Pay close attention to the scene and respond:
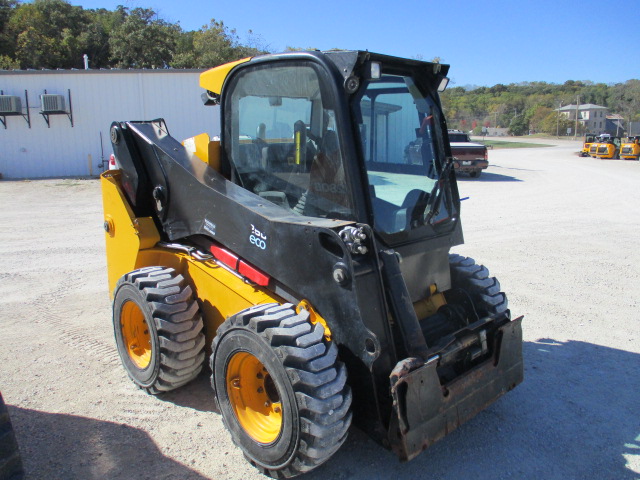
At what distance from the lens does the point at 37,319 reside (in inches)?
213

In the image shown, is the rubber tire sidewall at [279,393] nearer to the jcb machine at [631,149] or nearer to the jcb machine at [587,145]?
the jcb machine at [631,149]

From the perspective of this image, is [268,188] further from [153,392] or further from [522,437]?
[522,437]

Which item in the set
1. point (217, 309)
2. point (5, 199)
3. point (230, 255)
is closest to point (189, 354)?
point (217, 309)

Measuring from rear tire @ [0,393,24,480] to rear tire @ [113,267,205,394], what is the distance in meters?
1.17

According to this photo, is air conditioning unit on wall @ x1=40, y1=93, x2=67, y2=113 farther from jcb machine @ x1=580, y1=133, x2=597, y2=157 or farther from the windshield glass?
jcb machine @ x1=580, y1=133, x2=597, y2=157

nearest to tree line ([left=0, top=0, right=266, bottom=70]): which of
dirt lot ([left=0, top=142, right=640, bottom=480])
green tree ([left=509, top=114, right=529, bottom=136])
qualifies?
dirt lot ([left=0, top=142, right=640, bottom=480])

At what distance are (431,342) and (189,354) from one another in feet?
5.48

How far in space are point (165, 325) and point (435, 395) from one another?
1.83 m

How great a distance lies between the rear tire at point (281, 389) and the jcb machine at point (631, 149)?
34444 mm

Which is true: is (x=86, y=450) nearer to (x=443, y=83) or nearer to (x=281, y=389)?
(x=281, y=389)

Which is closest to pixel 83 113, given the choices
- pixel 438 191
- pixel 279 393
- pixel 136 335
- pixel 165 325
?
pixel 136 335

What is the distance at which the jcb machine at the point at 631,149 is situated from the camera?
102ft

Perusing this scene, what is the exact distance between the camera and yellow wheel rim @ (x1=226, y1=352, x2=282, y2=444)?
3094mm

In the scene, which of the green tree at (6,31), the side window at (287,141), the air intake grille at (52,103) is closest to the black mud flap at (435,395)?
the side window at (287,141)
